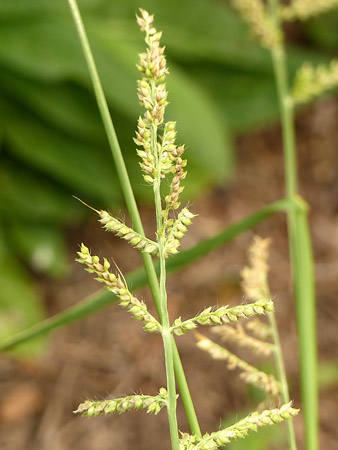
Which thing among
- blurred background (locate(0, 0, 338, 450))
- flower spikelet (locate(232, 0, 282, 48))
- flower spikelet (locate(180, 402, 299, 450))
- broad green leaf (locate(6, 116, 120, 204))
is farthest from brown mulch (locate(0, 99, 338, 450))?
flower spikelet (locate(180, 402, 299, 450))

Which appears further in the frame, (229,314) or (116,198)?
(116,198)

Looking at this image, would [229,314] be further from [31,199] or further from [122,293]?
[31,199]

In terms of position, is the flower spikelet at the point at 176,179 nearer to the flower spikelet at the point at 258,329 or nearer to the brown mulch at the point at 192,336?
the flower spikelet at the point at 258,329

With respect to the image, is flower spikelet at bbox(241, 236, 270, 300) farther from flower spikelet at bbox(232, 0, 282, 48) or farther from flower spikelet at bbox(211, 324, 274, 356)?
flower spikelet at bbox(232, 0, 282, 48)

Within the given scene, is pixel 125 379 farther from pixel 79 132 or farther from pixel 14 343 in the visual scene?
pixel 14 343

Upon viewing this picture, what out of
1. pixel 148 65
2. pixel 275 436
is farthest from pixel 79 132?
pixel 148 65

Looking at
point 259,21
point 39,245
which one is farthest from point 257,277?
point 39,245
